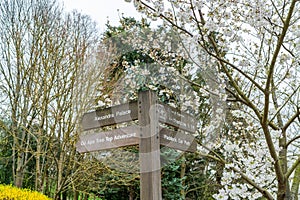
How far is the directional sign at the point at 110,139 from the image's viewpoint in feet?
8.47

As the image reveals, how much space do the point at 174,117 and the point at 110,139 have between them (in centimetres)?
53

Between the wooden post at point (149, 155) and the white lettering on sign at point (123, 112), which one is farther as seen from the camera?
the white lettering on sign at point (123, 112)

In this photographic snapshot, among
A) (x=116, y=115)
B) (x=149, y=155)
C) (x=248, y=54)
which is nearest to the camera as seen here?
(x=149, y=155)

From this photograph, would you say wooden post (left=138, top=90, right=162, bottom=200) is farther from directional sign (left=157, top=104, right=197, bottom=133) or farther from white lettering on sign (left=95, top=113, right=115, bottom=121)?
white lettering on sign (left=95, top=113, right=115, bottom=121)

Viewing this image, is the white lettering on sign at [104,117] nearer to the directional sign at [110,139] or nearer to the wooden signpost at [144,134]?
the wooden signpost at [144,134]

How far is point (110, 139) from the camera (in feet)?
8.71

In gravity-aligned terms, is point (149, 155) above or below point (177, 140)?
below

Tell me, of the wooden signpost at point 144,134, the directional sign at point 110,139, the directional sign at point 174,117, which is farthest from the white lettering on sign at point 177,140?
the directional sign at point 110,139

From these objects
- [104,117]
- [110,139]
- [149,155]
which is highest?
[104,117]

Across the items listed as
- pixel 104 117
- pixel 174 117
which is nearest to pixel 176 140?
pixel 174 117

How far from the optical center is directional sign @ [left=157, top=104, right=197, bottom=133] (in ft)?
8.77

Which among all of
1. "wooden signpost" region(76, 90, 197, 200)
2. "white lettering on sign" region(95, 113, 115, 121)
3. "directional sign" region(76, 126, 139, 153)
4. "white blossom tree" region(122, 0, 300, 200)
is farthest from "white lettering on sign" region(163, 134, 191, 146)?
"white blossom tree" region(122, 0, 300, 200)

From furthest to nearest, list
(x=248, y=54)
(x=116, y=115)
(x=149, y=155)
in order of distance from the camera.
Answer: (x=248, y=54) → (x=116, y=115) → (x=149, y=155)

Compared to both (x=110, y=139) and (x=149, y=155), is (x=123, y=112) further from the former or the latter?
(x=149, y=155)
